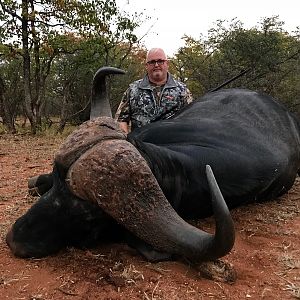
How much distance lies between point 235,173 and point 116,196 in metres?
1.18

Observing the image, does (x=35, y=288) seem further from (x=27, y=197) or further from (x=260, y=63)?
(x=260, y=63)

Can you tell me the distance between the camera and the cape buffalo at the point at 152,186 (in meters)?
2.23

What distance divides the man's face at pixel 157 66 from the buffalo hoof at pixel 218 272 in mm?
3216

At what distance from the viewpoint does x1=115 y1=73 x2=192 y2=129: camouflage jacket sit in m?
5.37

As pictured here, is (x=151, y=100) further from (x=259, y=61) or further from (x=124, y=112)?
(x=259, y=61)

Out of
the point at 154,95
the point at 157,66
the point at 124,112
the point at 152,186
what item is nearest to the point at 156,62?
the point at 157,66

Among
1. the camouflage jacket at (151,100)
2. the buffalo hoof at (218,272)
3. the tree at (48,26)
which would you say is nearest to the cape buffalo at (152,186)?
the buffalo hoof at (218,272)

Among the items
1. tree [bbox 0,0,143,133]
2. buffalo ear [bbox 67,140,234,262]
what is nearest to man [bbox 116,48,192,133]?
buffalo ear [bbox 67,140,234,262]

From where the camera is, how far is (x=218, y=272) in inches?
98.2

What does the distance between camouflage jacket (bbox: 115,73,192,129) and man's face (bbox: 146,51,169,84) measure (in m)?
0.09

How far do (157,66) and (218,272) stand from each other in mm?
3315

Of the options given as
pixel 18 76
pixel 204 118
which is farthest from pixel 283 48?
pixel 204 118

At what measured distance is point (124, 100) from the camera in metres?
→ 5.57

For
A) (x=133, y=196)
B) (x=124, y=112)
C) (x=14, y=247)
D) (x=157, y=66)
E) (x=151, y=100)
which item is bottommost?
(x=14, y=247)
